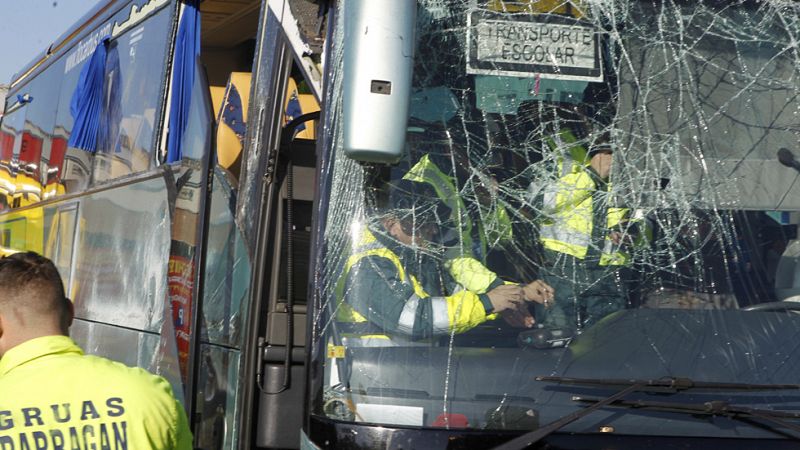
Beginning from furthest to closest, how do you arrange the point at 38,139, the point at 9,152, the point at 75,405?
the point at 9,152, the point at 38,139, the point at 75,405

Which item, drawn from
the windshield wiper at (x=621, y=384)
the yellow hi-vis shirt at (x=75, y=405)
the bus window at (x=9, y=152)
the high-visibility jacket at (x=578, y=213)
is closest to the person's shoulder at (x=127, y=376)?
the yellow hi-vis shirt at (x=75, y=405)

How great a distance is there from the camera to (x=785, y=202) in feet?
13.8

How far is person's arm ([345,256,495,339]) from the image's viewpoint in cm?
390

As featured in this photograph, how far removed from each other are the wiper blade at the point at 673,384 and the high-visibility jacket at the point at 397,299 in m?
0.33

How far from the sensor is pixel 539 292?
3.99m

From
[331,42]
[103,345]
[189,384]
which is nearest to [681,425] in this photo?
[331,42]

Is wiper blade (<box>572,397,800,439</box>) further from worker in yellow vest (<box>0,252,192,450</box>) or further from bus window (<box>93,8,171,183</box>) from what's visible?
bus window (<box>93,8,171,183</box>)

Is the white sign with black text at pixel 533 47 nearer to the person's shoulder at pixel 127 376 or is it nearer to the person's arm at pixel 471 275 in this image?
the person's arm at pixel 471 275

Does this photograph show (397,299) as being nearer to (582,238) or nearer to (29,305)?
(582,238)

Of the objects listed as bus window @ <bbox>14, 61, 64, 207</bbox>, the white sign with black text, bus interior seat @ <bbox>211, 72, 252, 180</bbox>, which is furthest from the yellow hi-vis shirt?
bus window @ <bbox>14, 61, 64, 207</bbox>

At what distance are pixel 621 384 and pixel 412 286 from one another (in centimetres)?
71

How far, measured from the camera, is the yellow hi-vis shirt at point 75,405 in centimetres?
301

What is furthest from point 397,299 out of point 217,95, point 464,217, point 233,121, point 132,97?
point 132,97

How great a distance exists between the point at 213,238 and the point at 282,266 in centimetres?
47
